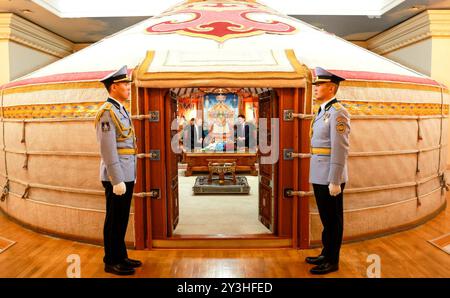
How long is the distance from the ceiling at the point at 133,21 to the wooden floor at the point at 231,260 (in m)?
3.41

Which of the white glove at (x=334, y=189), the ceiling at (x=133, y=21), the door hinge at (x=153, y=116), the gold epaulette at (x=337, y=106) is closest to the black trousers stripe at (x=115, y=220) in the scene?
the door hinge at (x=153, y=116)

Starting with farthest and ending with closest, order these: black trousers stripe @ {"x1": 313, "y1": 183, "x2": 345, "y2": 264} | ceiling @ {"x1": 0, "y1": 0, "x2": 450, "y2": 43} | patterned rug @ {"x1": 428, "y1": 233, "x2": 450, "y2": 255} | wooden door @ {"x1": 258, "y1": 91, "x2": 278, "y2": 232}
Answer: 1. ceiling @ {"x1": 0, "y1": 0, "x2": 450, "y2": 43}
2. wooden door @ {"x1": 258, "y1": 91, "x2": 278, "y2": 232}
3. patterned rug @ {"x1": 428, "y1": 233, "x2": 450, "y2": 255}
4. black trousers stripe @ {"x1": 313, "y1": 183, "x2": 345, "y2": 264}

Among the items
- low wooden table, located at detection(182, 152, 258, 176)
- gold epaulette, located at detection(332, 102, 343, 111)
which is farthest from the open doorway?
gold epaulette, located at detection(332, 102, 343, 111)

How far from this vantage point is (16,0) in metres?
4.99

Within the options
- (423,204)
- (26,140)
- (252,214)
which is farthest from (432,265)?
(26,140)

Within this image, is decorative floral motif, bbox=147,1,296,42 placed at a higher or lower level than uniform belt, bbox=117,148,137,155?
higher

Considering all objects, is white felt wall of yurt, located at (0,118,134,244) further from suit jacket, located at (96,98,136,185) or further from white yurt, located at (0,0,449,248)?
suit jacket, located at (96,98,136,185)

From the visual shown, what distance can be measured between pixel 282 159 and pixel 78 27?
16.4 ft

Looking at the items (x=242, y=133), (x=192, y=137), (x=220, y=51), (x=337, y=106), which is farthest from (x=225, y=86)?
(x=192, y=137)

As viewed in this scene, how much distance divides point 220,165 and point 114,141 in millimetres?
3601

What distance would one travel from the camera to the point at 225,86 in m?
3.11

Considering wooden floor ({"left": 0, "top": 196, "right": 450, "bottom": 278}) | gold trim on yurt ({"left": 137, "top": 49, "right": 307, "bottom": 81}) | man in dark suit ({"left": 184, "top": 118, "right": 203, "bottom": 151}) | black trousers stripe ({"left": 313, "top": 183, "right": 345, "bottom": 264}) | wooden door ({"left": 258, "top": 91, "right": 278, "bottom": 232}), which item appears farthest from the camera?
man in dark suit ({"left": 184, "top": 118, "right": 203, "bottom": 151})

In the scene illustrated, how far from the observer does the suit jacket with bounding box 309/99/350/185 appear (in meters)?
2.47

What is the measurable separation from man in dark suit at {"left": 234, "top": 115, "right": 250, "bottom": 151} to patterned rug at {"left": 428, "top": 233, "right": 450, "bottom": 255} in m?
4.76
